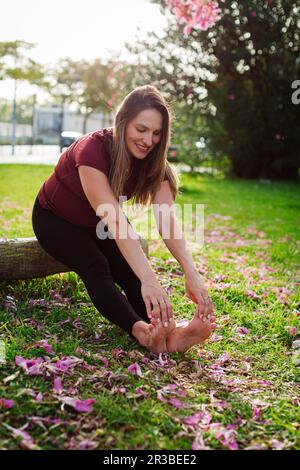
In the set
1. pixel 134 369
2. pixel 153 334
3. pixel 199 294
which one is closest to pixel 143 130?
pixel 199 294

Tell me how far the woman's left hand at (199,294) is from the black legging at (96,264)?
33 centimetres

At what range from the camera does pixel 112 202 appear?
2.85 metres

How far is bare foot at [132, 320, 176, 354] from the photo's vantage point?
8.91 ft

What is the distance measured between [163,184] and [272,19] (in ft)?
40.2

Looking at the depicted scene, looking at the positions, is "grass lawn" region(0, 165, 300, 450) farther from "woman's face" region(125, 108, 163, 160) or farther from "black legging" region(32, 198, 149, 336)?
"woman's face" region(125, 108, 163, 160)

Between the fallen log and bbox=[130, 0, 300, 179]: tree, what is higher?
bbox=[130, 0, 300, 179]: tree

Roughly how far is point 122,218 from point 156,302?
0.49 meters

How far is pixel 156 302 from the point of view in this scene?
2.66m

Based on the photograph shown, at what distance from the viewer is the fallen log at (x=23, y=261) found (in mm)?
3645

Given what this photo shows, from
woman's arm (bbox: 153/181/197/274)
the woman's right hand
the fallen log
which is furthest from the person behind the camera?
the fallen log

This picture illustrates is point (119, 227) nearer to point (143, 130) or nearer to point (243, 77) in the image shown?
point (143, 130)

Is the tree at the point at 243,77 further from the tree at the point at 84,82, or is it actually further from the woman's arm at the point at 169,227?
the tree at the point at 84,82

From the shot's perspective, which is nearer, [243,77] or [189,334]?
[189,334]

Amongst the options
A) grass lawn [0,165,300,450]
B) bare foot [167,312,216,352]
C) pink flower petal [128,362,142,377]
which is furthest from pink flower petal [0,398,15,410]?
bare foot [167,312,216,352]
